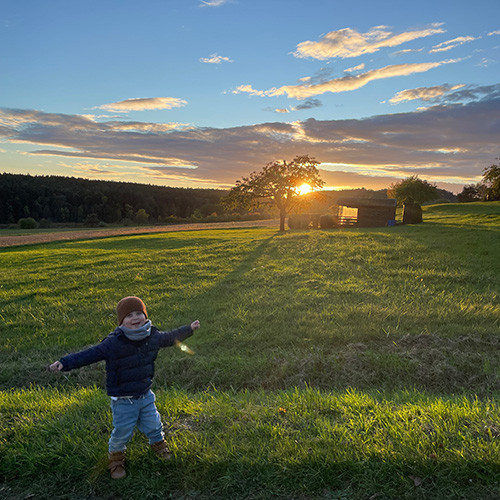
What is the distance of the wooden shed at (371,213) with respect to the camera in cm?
4672

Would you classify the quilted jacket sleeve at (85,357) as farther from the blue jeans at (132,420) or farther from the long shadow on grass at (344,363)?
the long shadow on grass at (344,363)

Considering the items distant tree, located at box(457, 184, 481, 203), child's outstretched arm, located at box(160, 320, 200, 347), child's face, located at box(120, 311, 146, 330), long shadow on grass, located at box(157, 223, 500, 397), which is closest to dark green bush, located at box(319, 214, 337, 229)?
long shadow on grass, located at box(157, 223, 500, 397)

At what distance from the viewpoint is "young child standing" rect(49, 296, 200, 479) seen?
13.9ft

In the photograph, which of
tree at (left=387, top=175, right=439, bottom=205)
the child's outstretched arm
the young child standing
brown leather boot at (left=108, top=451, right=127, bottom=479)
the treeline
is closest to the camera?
brown leather boot at (left=108, top=451, right=127, bottom=479)

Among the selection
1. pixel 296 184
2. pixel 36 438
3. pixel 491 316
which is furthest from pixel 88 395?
pixel 296 184

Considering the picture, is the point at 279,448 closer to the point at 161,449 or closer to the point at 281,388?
the point at 161,449

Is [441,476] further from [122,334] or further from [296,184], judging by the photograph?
[296,184]

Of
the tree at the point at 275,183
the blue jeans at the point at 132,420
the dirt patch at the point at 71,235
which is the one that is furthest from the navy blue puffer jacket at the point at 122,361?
the dirt patch at the point at 71,235

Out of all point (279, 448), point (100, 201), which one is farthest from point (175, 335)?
point (100, 201)

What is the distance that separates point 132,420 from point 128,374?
1.68 ft

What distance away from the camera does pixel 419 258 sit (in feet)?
58.1

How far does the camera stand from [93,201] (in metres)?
145

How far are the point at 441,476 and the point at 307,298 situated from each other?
7842mm

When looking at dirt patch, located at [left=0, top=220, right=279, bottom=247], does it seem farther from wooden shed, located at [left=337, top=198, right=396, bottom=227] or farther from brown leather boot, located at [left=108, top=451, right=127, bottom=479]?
brown leather boot, located at [left=108, top=451, right=127, bottom=479]
